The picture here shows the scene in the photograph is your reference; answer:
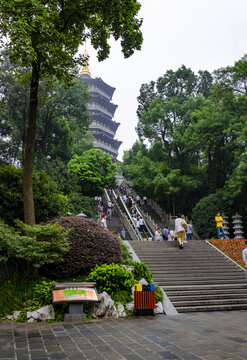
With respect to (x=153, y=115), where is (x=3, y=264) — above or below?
below

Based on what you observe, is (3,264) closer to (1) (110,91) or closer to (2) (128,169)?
(2) (128,169)

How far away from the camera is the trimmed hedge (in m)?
10.2

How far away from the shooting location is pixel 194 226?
2616 centimetres

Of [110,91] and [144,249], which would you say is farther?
[110,91]

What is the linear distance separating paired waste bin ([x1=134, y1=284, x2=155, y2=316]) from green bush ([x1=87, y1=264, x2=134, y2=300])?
767 millimetres

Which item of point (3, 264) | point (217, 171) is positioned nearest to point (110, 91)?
point (217, 171)

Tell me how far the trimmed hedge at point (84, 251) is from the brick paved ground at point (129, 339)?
7.72 feet

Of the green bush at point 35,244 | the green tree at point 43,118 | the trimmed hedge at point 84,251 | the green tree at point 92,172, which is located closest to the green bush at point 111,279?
the trimmed hedge at point 84,251

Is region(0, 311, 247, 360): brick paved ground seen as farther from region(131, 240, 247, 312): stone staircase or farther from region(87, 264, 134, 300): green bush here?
region(131, 240, 247, 312): stone staircase

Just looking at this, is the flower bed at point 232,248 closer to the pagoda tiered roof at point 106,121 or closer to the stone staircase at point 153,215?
the stone staircase at point 153,215

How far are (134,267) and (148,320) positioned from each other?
110 inches

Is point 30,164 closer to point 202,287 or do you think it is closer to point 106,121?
point 202,287

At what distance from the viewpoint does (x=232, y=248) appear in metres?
17.0

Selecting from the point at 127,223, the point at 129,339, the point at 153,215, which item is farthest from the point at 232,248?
the point at 153,215
